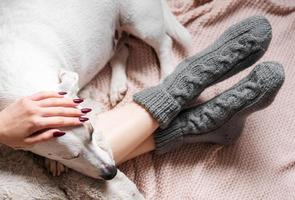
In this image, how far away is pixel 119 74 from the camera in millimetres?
1715

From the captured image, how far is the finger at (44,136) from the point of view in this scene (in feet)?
3.77

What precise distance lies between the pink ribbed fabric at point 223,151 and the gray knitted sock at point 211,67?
0.41 ft

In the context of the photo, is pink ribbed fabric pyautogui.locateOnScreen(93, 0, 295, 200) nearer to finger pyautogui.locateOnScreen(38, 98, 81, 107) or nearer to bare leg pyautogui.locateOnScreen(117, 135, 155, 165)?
bare leg pyautogui.locateOnScreen(117, 135, 155, 165)

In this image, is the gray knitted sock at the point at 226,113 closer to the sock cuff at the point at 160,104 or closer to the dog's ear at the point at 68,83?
the sock cuff at the point at 160,104

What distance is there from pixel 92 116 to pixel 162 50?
15.3 inches

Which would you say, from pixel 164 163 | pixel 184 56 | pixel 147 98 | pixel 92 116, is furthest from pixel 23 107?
pixel 184 56

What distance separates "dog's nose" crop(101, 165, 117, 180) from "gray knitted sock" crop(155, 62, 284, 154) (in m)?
0.28

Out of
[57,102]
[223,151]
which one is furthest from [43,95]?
[223,151]

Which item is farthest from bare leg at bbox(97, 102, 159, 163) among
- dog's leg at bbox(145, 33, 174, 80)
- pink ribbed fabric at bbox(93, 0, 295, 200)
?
dog's leg at bbox(145, 33, 174, 80)

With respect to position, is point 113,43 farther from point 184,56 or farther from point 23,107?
point 23,107

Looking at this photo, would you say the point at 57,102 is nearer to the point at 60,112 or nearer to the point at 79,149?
the point at 60,112

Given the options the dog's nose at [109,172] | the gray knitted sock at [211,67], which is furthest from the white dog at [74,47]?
the gray knitted sock at [211,67]

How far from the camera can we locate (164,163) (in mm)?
1592

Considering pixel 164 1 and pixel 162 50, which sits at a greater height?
pixel 164 1
